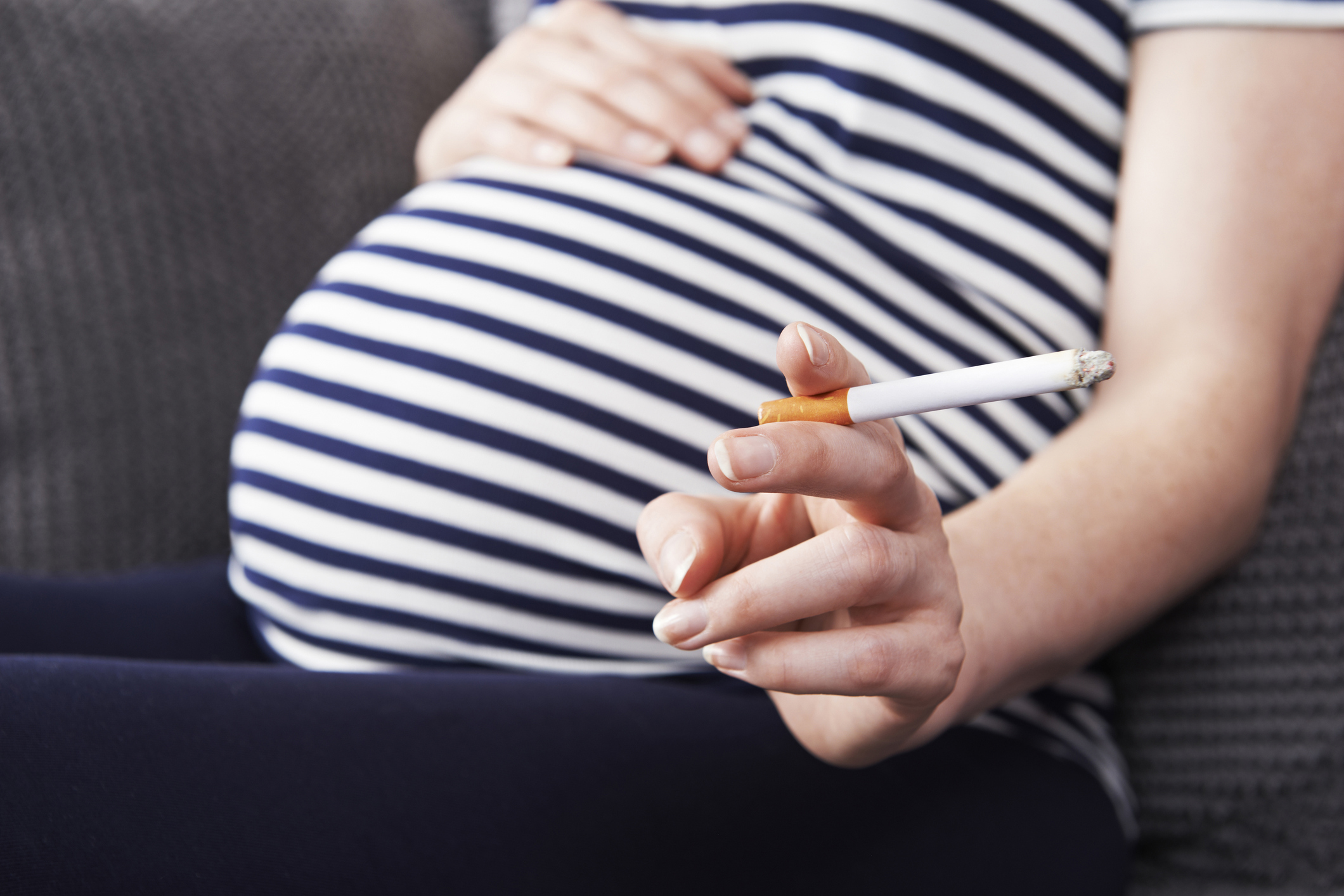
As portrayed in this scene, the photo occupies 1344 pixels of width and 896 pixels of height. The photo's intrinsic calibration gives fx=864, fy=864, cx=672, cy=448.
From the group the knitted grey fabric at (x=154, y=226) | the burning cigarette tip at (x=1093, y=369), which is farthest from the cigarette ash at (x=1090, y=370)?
the knitted grey fabric at (x=154, y=226)

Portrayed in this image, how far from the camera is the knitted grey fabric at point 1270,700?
0.42 m

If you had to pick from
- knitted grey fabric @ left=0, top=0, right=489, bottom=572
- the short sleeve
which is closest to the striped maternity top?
the short sleeve

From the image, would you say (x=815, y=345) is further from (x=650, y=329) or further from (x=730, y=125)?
(x=730, y=125)

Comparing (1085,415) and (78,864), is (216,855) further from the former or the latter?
(1085,415)

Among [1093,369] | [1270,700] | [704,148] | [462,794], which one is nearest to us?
[1093,369]

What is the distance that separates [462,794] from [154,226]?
21.1 inches

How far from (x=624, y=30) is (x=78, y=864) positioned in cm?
57

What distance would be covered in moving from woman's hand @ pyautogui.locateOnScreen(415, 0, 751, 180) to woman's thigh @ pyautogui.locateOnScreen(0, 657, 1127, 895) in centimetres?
34

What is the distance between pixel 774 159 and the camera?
547 mm

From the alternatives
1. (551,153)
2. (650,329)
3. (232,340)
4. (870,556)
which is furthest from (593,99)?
(870,556)

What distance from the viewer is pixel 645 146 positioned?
54cm

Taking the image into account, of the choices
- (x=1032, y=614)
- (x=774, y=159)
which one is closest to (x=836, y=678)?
(x=1032, y=614)

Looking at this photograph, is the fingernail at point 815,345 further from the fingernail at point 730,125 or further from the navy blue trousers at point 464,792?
the fingernail at point 730,125

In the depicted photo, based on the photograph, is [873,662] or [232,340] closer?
[873,662]
